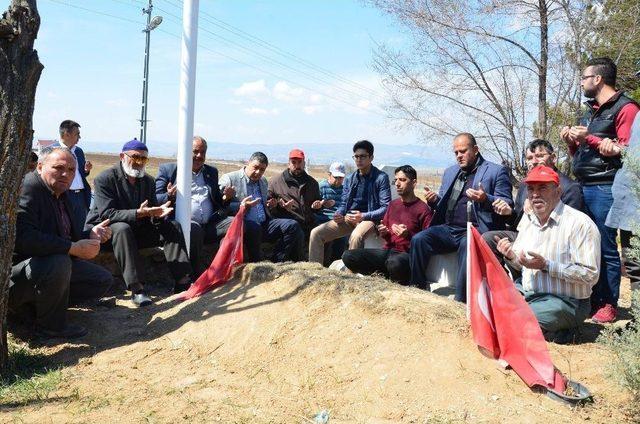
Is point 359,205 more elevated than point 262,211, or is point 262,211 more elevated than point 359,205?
point 359,205

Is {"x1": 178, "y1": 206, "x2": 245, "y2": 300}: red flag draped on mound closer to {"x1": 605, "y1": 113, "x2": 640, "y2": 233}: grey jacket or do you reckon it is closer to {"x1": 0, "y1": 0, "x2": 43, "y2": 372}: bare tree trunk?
{"x1": 0, "y1": 0, "x2": 43, "y2": 372}: bare tree trunk

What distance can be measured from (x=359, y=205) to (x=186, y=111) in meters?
2.49

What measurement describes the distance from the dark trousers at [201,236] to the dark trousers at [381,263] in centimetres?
165

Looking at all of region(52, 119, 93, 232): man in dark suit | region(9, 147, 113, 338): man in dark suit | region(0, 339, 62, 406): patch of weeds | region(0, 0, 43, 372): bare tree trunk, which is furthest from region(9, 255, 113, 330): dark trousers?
region(52, 119, 93, 232): man in dark suit

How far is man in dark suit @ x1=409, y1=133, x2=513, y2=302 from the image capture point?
19.9ft

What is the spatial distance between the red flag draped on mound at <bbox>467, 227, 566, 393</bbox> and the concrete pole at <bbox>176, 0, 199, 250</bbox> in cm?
357

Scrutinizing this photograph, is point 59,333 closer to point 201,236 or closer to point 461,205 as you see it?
point 201,236

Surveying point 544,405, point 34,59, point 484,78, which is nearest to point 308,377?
point 544,405

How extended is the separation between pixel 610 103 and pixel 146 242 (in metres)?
4.99

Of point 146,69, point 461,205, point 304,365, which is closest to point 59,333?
point 304,365

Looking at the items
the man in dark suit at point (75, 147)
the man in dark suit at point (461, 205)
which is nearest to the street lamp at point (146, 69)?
the man in dark suit at point (75, 147)

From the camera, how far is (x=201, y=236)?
7094mm

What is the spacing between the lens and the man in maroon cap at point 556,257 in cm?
450

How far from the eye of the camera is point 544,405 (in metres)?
3.67
